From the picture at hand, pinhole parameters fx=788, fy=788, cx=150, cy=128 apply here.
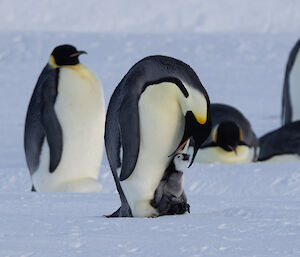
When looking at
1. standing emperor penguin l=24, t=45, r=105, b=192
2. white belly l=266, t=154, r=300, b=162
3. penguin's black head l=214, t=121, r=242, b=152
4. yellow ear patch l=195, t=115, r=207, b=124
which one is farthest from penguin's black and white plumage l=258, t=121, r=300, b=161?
yellow ear patch l=195, t=115, r=207, b=124

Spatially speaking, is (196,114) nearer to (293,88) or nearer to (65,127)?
(65,127)

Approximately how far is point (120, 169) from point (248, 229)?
0.76 meters

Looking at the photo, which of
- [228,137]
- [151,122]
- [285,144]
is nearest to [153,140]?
[151,122]

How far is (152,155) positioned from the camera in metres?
2.75

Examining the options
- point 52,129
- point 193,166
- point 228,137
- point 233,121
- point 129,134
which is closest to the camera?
point 129,134

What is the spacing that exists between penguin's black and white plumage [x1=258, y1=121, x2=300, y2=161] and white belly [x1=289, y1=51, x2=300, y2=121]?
77 centimetres

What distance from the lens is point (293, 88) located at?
6938 millimetres

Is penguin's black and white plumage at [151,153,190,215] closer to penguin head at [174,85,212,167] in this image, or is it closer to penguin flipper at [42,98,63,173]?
penguin head at [174,85,212,167]

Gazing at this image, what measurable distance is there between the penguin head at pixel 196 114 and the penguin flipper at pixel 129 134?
0.54 feet

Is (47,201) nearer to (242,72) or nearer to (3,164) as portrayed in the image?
(3,164)

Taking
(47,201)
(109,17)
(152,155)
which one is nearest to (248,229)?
(152,155)

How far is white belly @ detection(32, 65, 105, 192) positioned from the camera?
428 cm

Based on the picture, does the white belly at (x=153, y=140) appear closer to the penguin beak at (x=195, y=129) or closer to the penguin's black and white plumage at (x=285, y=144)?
the penguin beak at (x=195, y=129)

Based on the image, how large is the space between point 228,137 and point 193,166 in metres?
1.02
